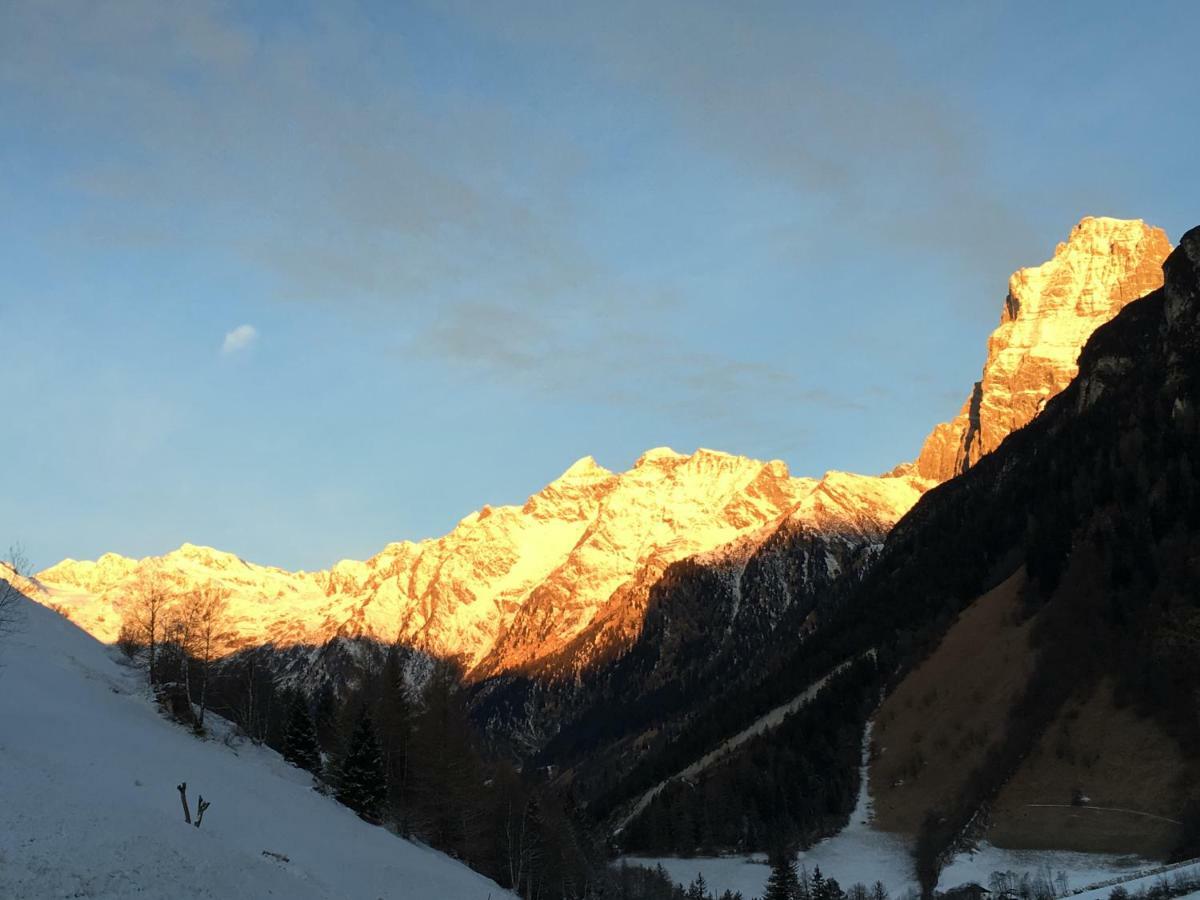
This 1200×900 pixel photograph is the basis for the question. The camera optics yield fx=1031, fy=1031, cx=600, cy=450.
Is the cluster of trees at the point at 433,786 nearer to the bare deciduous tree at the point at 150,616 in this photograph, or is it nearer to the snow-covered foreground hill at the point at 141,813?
the snow-covered foreground hill at the point at 141,813

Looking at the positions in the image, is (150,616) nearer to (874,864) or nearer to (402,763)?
(402,763)

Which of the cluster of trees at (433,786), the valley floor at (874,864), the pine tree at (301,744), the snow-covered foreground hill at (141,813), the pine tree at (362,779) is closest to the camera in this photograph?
the snow-covered foreground hill at (141,813)

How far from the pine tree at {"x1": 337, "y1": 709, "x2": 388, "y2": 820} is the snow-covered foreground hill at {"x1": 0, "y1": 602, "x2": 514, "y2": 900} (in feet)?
9.73

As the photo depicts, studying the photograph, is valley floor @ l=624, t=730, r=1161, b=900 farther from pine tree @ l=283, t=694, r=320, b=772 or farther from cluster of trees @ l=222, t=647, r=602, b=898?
pine tree @ l=283, t=694, r=320, b=772

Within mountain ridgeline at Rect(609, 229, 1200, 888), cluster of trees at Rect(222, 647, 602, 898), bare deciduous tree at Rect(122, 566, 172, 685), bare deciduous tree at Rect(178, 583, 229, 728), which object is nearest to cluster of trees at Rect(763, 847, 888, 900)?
mountain ridgeline at Rect(609, 229, 1200, 888)

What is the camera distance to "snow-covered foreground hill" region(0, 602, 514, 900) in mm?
35156

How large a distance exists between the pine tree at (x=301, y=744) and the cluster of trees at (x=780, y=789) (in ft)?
224

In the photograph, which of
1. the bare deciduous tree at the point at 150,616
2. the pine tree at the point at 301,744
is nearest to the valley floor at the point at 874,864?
the pine tree at the point at 301,744

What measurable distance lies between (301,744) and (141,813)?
148 feet

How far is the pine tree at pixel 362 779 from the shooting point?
2948 inches

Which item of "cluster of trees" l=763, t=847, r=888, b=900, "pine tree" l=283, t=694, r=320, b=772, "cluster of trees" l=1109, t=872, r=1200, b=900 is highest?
"pine tree" l=283, t=694, r=320, b=772

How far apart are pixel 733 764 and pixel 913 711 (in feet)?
127

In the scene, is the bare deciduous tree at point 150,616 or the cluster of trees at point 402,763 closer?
the cluster of trees at point 402,763

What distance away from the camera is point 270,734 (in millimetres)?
108312
